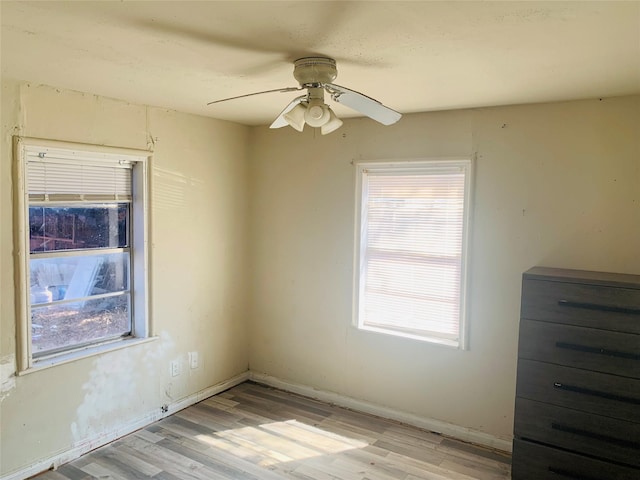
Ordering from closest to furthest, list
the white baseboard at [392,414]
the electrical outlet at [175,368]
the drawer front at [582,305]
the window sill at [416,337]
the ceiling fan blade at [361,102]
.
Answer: the ceiling fan blade at [361,102] < the drawer front at [582,305] < the white baseboard at [392,414] < the window sill at [416,337] < the electrical outlet at [175,368]

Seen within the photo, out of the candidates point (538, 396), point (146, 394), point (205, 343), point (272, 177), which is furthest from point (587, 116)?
point (146, 394)

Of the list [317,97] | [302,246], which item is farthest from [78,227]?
[317,97]

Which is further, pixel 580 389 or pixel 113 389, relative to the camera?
pixel 113 389

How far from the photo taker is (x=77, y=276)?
3008mm

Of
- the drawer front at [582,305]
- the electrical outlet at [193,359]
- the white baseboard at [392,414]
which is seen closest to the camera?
the drawer front at [582,305]

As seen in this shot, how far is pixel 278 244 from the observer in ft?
13.3

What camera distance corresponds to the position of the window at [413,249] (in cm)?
323

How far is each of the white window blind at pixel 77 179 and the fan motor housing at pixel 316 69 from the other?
1681mm

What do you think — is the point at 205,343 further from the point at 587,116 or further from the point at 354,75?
the point at 587,116

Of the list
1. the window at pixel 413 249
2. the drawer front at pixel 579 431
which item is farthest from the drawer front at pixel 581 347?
the window at pixel 413 249

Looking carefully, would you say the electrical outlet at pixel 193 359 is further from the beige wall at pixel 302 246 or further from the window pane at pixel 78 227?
the window pane at pixel 78 227

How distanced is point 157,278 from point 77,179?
0.88 meters

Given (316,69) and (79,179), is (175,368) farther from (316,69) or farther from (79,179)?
(316,69)

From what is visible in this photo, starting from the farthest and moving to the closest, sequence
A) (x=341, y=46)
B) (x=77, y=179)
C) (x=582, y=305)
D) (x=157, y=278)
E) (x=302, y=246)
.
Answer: (x=302, y=246)
(x=157, y=278)
(x=77, y=179)
(x=582, y=305)
(x=341, y=46)
